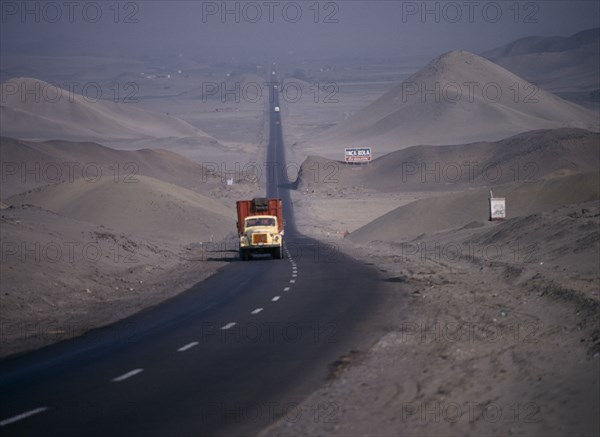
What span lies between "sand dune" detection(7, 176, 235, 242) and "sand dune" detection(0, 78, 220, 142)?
8517 centimetres

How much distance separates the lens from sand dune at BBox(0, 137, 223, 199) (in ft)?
328

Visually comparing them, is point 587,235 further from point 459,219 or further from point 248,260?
point 459,219

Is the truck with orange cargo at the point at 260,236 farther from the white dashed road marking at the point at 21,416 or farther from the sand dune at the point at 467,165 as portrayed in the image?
the sand dune at the point at 467,165

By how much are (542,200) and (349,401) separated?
42541 millimetres

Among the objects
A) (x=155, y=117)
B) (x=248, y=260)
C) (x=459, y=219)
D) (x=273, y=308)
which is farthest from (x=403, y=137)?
(x=273, y=308)

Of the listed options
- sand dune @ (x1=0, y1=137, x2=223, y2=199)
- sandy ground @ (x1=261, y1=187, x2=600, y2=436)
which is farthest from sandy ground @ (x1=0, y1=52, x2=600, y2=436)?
sand dune @ (x1=0, y1=137, x2=223, y2=199)

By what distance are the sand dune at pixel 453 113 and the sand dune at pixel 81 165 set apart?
102ft

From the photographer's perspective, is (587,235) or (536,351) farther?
(587,235)

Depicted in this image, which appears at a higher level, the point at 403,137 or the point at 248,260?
the point at 403,137

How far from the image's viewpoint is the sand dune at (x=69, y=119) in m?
163

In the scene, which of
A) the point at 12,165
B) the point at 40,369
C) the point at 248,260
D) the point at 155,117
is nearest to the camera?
the point at 40,369

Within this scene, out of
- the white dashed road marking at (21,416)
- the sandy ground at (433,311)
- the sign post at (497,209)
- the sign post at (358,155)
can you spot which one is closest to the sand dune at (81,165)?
the sign post at (358,155)

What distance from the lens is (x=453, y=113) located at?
155 meters

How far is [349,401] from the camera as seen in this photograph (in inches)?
476
